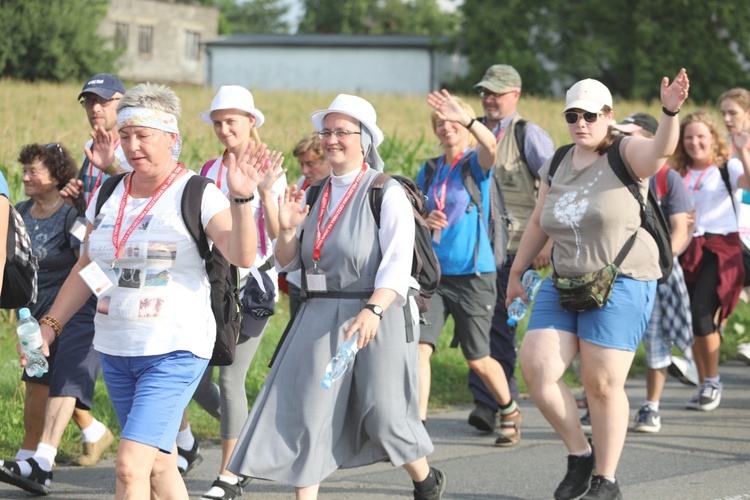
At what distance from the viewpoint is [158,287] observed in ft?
14.3

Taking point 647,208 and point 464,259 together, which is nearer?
point 647,208

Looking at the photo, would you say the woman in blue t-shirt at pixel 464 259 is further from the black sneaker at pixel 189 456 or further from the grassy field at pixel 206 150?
the black sneaker at pixel 189 456

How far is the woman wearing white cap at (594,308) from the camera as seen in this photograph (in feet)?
17.6

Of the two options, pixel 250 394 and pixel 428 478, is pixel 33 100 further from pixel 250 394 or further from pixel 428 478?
pixel 428 478

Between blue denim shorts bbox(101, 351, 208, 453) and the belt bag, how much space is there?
1.85m

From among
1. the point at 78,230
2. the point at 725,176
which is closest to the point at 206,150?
the point at 725,176

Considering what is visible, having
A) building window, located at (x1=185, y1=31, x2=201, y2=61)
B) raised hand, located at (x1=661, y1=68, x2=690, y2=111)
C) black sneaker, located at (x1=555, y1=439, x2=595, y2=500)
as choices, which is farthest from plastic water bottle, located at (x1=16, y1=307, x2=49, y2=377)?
building window, located at (x1=185, y1=31, x2=201, y2=61)

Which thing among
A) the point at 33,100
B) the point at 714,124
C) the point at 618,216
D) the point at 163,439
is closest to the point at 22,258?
the point at 163,439

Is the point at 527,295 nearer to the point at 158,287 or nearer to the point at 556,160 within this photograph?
the point at 556,160

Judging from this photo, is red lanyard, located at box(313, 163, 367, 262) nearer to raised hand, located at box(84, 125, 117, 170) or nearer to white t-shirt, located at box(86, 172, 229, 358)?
white t-shirt, located at box(86, 172, 229, 358)

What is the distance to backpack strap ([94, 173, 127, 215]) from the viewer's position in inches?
182

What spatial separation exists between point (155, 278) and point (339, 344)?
88cm

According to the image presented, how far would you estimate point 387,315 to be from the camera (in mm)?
4895

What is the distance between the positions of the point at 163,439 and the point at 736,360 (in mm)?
7595
